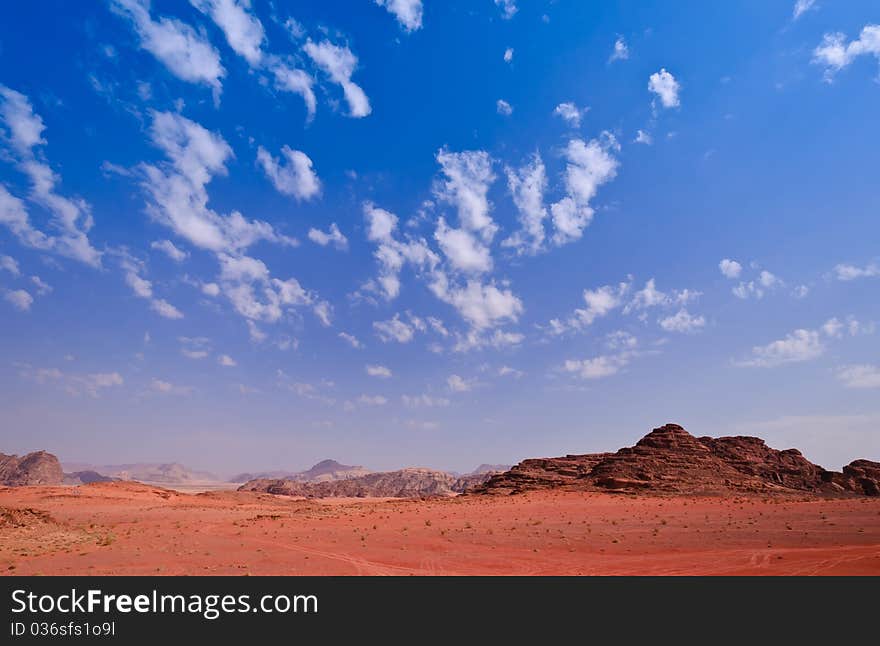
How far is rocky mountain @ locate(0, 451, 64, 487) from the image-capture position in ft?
339

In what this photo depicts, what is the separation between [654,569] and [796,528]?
14.4 metres

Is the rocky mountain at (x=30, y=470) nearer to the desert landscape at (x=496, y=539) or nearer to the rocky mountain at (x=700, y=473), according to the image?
the desert landscape at (x=496, y=539)

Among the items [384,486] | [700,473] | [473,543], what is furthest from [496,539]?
[384,486]

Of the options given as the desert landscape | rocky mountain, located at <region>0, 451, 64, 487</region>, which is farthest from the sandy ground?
rocky mountain, located at <region>0, 451, 64, 487</region>

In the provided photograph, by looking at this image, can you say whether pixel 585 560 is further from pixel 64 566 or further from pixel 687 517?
pixel 64 566

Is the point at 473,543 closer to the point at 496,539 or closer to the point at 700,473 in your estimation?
the point at 496,539

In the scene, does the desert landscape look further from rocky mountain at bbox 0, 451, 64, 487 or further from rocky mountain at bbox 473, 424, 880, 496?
rocky mountain at bbox 0, 451, 64, 487

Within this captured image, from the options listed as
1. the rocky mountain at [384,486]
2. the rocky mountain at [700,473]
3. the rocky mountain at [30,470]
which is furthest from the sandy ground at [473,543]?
the rocky mountain at [30,470]

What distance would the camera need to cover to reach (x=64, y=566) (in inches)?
640

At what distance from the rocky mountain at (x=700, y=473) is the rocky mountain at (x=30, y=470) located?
343ft

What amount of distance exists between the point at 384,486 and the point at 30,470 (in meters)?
81.7

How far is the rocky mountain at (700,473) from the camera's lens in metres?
53.0
